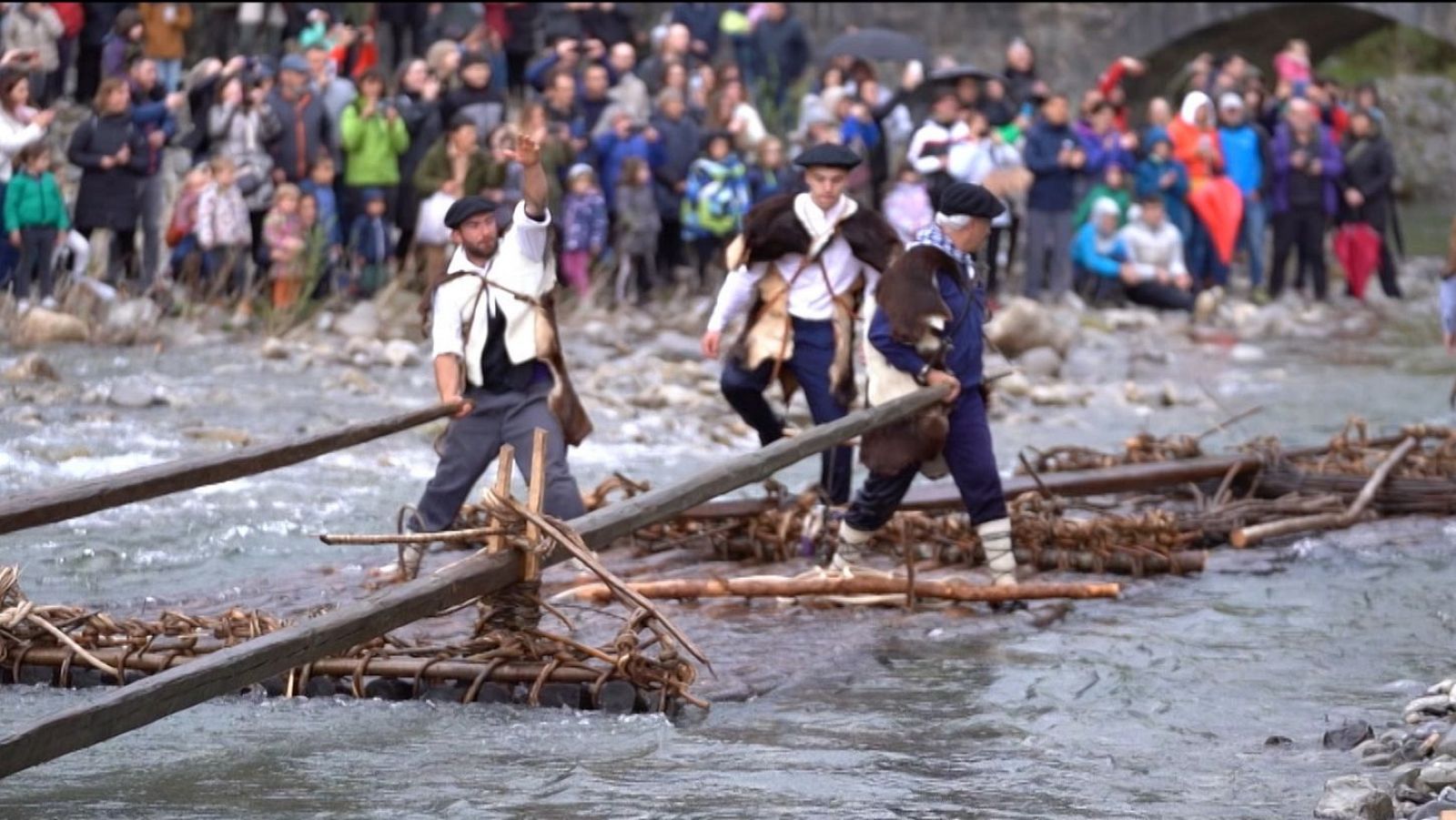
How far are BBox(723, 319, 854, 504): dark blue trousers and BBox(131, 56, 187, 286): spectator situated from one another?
284 inches

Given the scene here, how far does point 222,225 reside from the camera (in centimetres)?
1683

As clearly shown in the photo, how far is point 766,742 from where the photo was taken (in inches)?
288

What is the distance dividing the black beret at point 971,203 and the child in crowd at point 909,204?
9.87 m

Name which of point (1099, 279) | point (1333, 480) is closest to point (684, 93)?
point (1099, 279)

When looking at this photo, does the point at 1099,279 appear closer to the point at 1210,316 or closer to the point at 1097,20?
the point at 1210,316

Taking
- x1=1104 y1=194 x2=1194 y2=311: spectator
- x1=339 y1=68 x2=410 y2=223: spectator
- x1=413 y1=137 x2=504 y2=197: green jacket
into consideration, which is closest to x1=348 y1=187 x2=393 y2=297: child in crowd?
x1=339 y1=68 x2=410 y2=223: spectator

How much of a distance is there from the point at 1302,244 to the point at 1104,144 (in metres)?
2.86

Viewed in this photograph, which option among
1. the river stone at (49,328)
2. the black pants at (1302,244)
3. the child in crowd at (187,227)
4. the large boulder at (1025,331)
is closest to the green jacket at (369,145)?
the child in crowd at (187,227)

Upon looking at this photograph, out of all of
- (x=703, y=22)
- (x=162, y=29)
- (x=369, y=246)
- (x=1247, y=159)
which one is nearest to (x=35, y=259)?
(x=369, y=246)

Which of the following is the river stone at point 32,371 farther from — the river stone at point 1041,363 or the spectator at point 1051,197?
the spectator at point 1051,197

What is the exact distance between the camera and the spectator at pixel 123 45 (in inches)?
731

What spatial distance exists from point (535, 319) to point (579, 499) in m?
0.70

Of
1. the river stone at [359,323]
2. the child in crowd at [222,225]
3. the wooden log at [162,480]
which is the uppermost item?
the child in crowd at [222,225]

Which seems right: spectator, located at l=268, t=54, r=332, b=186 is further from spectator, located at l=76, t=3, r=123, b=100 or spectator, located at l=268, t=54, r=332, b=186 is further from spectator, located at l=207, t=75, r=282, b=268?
spectator, located at l=76, t=3, r=123, b=100
